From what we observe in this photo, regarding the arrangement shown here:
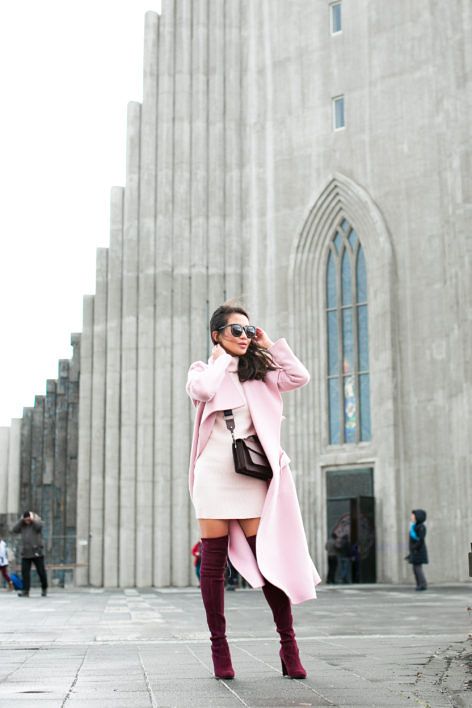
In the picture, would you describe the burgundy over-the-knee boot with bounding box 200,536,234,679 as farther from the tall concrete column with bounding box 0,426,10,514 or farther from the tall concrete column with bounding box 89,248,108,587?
the tall concrete column with bounding box 0,426,10,514

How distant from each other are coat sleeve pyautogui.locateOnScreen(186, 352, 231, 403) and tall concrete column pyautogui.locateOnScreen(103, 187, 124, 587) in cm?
2411

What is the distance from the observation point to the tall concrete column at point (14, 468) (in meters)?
38.4

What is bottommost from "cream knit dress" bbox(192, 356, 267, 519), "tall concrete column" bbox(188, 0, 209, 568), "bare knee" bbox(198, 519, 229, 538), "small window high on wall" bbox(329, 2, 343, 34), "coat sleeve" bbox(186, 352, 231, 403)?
"bare knee" bbox(198, 519, 229, 538)

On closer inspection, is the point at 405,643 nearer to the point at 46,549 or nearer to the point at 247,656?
the point at 247,656

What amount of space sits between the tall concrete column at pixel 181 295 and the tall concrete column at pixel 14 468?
38.6 feet

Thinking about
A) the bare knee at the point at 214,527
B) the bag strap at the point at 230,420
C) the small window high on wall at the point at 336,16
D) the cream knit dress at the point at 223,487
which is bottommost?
the bare knee at the point at 214,527

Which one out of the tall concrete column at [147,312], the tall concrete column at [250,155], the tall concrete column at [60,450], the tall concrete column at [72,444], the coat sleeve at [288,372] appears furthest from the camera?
the tall concrete column at [60,450]

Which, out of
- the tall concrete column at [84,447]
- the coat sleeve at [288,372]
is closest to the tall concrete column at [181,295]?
the tall concrete column at [84,447]

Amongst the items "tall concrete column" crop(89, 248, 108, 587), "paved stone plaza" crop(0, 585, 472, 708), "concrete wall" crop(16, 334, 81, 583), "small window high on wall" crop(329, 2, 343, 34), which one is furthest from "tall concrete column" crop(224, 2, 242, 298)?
"paved stone plaza" crop(0, 585, 472, 708)

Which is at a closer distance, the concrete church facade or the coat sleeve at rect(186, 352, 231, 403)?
the coat sleeve at rect(186, 352, 231, 403)

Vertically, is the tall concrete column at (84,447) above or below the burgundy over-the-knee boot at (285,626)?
above

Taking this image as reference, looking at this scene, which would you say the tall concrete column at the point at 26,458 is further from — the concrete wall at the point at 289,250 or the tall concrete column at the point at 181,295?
the tall concrete column at the point at 181,295

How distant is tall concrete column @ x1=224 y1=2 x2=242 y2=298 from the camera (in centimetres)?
2952

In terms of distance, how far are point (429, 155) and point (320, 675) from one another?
22.7m
